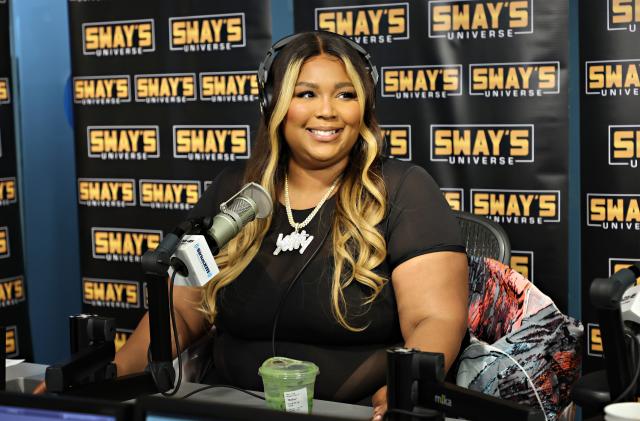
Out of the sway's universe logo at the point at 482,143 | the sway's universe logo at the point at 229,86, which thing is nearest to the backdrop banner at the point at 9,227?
the sway's universe logo at the point at 229,86

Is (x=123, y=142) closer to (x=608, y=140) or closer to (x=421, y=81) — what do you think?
(x=421, y=81)

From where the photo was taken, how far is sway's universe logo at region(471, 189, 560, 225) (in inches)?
145

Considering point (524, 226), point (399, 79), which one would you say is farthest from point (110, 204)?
point (524, 226)

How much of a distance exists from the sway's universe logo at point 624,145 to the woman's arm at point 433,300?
4.77 ft

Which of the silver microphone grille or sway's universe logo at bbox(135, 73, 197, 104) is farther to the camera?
sway's universe logo at bbox(135, 73, 197, 104)

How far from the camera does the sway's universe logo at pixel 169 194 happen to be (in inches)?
178

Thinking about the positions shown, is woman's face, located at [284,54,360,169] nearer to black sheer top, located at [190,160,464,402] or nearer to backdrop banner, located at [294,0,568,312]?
black sheer top, located at [190,160,464,402]

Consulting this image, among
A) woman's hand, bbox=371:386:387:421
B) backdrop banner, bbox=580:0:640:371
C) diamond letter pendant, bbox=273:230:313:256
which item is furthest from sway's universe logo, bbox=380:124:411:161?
woman's hand, bbox=371:386:387:421

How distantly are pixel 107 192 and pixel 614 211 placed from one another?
8.68 feet

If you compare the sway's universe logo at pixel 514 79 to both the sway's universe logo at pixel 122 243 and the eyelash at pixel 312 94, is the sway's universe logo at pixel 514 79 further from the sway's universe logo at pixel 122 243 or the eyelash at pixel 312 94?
the sway's universe logo at pixel 122 243

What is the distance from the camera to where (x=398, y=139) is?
157 inches

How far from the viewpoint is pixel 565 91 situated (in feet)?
11.8

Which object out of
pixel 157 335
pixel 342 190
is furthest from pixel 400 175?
pixel 157 335

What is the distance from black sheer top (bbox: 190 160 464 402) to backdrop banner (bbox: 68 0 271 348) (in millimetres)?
1944
